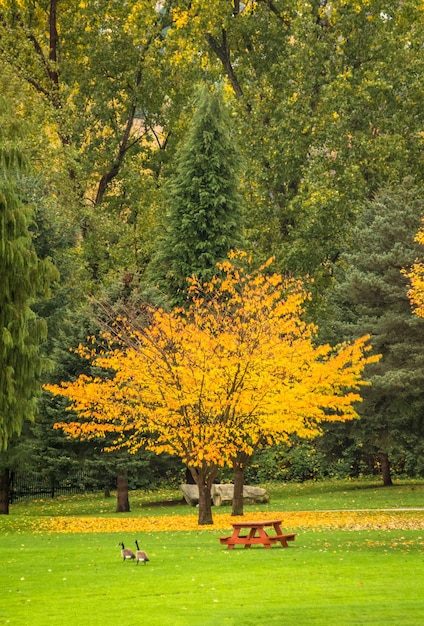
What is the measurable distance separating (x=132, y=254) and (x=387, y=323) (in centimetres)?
1459

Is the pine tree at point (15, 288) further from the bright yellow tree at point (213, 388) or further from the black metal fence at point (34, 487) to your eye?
the black metal fence at point (34, 487)

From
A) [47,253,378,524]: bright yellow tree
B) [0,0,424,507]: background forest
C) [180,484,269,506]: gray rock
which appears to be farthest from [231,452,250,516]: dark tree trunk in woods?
[180,484,269,506]: gray rock

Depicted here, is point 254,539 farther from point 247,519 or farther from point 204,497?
point 247,519

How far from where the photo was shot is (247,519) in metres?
25.8

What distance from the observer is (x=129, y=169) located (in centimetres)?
4681

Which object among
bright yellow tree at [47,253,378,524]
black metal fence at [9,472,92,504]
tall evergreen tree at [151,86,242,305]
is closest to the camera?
bright yellow tree at [47,253,378,524]

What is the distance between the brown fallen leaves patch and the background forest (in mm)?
3809

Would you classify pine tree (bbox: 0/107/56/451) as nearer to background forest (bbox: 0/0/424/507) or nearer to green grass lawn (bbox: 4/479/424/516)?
background forest (bbox: 0/0/424/507)

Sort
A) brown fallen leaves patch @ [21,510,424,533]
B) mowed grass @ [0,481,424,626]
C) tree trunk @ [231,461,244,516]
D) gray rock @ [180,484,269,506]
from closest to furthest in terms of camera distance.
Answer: mowed grass @ [0,481,424,626] < brown fallen leaves patch @ [21,510,424,533] < tree trunk @ [231,461,244,516] < gray rock @ [180,484,269,506]

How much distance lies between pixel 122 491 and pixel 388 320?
1040cm

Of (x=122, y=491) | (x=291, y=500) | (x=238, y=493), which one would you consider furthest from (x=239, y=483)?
(x=291, y=500)

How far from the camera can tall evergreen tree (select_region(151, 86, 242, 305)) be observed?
38375mm

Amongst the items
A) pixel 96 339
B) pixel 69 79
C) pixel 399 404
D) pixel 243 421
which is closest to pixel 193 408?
pixel 243 421

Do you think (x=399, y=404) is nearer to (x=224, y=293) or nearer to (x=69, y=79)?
(x=224, y=293)
